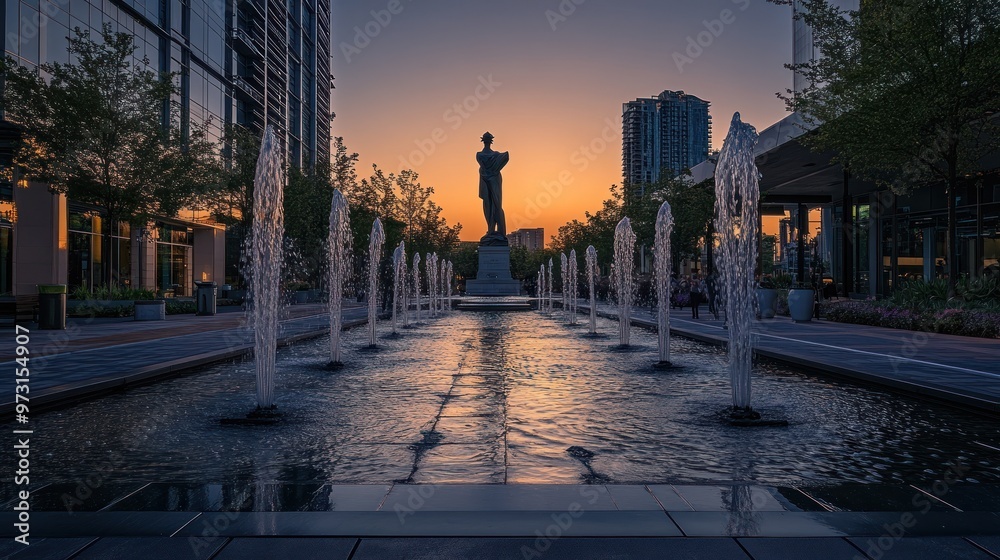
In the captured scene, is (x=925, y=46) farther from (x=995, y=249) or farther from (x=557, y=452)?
(x=557, y=452)

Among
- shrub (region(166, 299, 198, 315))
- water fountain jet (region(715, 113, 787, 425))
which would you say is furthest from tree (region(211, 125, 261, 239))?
water fountain jet (region(715, 113, 787, 425))

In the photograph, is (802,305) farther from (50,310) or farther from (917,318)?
(50,310)

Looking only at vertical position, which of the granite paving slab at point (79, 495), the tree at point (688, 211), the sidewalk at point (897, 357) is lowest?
the granite paving slab at point (79, 495)

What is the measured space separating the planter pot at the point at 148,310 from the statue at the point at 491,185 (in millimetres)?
25947

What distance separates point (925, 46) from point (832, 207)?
28.5 metres

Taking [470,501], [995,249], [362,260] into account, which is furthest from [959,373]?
[362,260]

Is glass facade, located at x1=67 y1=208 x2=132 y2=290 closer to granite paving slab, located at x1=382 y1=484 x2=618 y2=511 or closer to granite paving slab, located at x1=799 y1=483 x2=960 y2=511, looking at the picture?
granite paving slab, located at x1=382 y1=484 x2=618 y2=511

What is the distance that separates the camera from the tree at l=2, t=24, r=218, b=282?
957 inches

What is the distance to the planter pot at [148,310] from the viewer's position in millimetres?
23516

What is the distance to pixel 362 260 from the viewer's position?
5850cm

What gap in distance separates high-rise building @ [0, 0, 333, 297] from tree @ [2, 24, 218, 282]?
2.89m

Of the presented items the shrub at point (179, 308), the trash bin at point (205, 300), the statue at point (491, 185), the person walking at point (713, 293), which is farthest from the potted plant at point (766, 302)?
the statue at point (491, 185)

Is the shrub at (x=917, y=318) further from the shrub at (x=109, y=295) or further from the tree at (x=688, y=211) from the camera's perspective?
the shrub at (x=109, y=295)

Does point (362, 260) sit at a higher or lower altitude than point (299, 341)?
higher
